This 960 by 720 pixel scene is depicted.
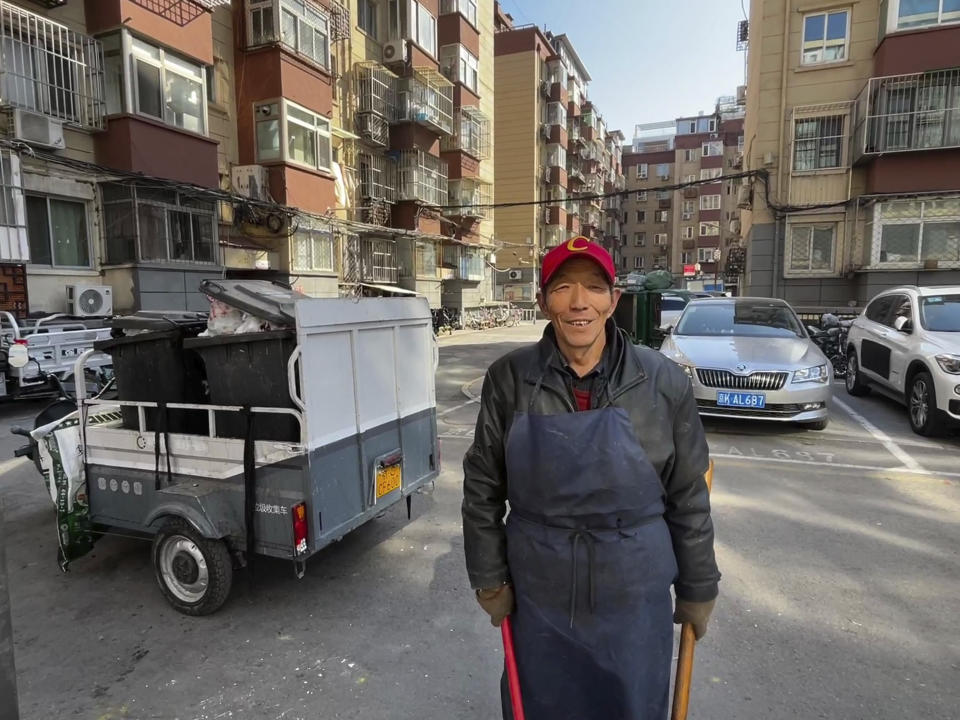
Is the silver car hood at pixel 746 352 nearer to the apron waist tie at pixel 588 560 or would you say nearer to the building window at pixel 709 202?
the apron waist tie at pixel 588 560

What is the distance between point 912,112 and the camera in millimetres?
15992

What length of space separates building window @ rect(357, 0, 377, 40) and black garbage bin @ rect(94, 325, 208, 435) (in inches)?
902

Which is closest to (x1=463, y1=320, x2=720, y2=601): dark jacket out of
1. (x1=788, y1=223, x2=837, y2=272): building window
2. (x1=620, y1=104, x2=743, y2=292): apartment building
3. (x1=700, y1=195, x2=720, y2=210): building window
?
(x1=788, y1=223, x2=837, y2=272): building window

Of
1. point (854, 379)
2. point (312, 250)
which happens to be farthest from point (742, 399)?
point (312, 250)

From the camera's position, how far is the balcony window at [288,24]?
16.7 metres

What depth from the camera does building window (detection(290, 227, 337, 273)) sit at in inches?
707

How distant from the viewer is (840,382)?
11.3 m

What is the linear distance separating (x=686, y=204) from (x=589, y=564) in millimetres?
72961

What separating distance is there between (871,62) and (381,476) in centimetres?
2026

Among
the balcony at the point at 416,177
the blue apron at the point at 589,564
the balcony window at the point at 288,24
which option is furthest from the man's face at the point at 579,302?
the balcony at the point at 416,177

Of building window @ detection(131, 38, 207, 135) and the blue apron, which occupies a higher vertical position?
building window @ detection(131, 38, 207, 135)

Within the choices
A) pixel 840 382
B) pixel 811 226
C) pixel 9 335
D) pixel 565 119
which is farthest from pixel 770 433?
pixel 565 119

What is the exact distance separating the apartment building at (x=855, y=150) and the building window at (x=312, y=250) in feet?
44.3

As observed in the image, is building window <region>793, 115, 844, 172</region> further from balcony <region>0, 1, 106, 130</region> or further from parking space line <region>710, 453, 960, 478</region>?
balcony <region>0, 1, 106, 130</region>
